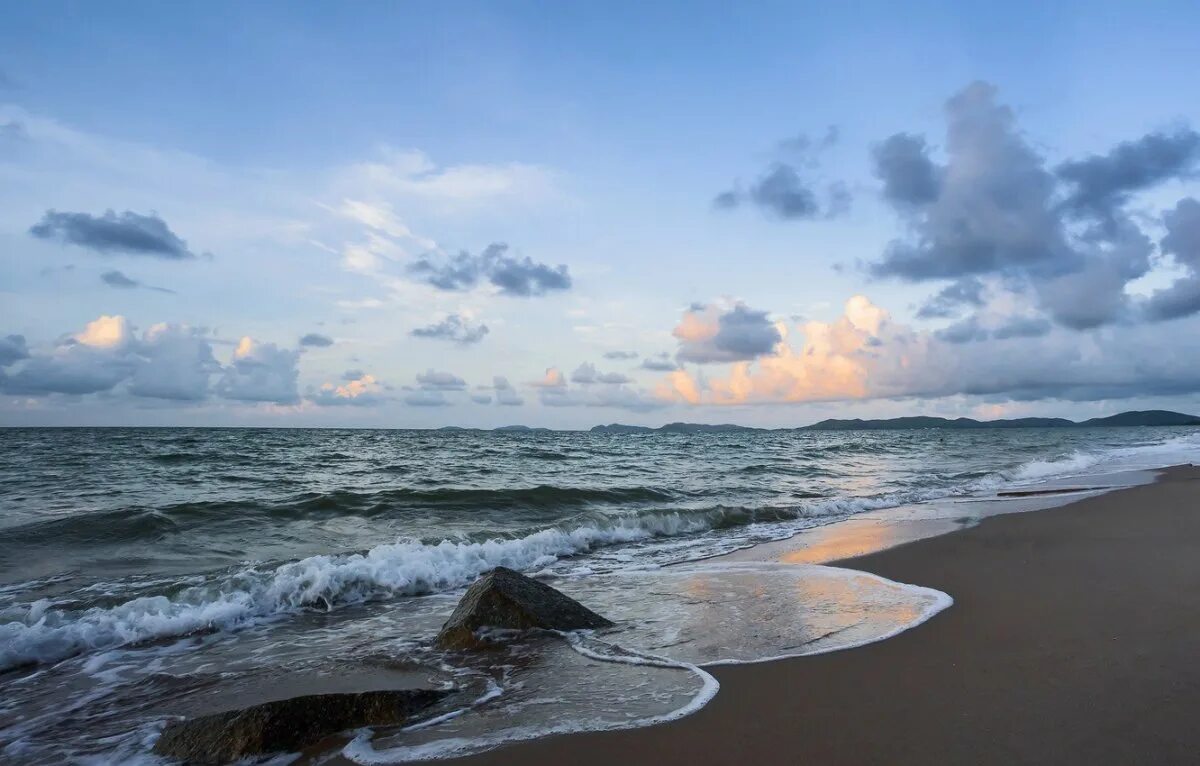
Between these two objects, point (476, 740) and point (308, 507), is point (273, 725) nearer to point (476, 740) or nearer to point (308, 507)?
point (476, 740)

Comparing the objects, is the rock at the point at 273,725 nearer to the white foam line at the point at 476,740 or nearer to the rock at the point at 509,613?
the white foam line at the point at 476,740

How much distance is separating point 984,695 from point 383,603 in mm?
6447

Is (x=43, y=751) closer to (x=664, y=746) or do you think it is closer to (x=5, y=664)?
(x=5, y=664)

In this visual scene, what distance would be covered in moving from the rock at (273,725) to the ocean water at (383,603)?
164 mm

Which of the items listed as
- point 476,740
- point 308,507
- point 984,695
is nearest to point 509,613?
→ point 476,740

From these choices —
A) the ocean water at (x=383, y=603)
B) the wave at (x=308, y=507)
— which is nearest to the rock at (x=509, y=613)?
the ocean water at (x=383, y=603)

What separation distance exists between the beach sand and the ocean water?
297 mm

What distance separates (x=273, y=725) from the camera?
396cm

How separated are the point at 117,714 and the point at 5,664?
7.10 ft

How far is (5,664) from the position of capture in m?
5.91

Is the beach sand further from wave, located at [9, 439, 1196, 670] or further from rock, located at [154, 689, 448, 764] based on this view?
wave, located at [9, 439, 1196, 670]

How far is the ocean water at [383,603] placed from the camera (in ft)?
15.3

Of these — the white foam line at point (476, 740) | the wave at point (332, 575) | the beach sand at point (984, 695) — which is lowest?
the wave at point (332, 575)

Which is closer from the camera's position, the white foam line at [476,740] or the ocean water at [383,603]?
the white foam line at [476,740]
